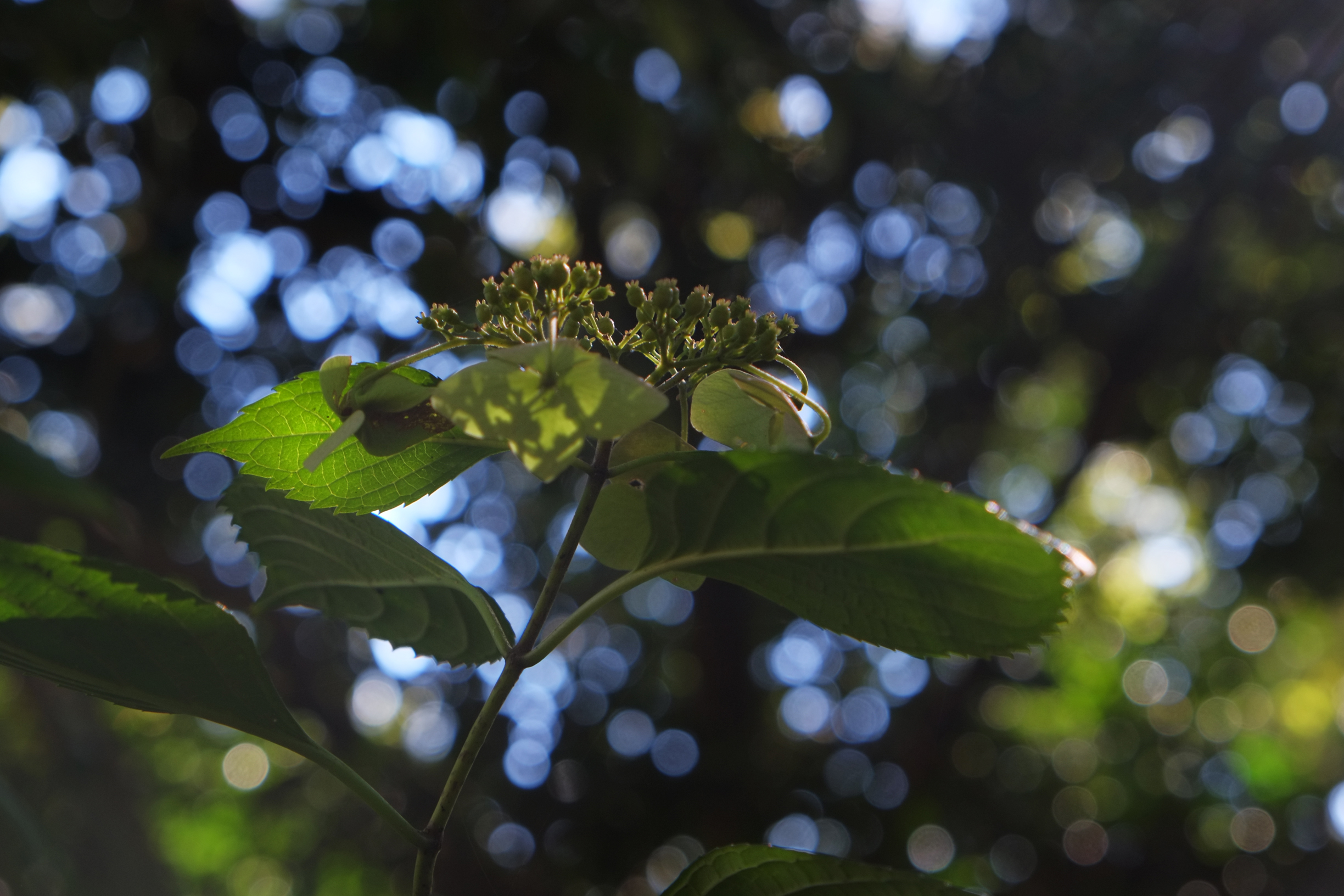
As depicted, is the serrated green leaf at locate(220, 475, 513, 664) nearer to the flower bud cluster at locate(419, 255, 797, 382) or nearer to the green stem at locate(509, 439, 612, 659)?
the green stem at locate(509, 439, 612, 659)

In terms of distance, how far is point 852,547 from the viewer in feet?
1.99

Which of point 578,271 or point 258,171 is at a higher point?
point 258,171

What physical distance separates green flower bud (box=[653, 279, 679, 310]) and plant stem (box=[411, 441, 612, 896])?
0.45ft

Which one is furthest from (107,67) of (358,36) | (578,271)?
(578,271)

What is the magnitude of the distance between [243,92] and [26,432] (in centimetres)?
153

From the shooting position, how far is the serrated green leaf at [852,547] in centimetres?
58

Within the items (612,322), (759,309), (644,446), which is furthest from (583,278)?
(759,309)

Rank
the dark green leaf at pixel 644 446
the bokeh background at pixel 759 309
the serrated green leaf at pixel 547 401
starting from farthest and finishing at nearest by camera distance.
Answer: the bokeh background at pixel 759 309
the dark green leaf at pixel 644 446
the serrated green leaf at pixel 547 401

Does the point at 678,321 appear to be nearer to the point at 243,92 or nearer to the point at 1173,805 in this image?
the point at 243,92

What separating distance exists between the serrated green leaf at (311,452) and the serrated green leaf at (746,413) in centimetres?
18

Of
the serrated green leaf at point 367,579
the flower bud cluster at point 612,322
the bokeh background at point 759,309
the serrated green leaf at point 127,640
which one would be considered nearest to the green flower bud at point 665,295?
the flower bud cluster at point 612,322

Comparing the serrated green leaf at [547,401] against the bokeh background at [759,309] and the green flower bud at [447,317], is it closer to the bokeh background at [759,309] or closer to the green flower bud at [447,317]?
the green flower bud at [447,317]

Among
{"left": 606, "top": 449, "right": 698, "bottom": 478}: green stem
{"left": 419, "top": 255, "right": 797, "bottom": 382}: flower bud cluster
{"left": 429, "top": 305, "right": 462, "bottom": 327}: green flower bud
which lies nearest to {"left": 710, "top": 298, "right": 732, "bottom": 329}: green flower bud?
{"left": 419, "top": 255, "right": 797, "bottom": 382}: flower bud cluster

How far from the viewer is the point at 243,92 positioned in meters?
3.12
